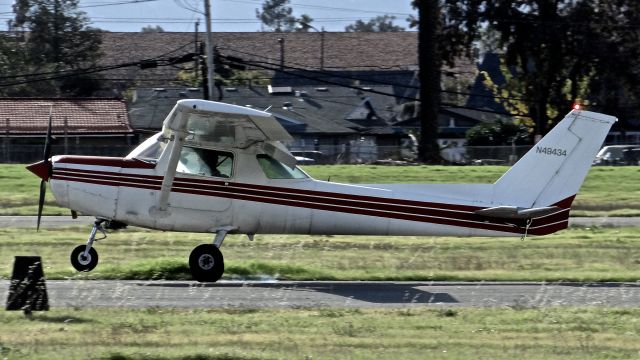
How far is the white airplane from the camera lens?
49.1 ft

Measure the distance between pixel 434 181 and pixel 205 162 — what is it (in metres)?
17.4

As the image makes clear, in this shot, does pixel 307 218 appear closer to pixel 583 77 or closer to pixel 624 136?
pixel 583 77

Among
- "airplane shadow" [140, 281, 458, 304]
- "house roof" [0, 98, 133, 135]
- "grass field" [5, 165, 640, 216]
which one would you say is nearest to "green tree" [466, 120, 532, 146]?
"house roof" [0, 98, 133, 135]

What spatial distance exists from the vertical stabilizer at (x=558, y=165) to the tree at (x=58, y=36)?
5983cm

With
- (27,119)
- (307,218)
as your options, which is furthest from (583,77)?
(307,218)

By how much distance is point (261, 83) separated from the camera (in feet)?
272

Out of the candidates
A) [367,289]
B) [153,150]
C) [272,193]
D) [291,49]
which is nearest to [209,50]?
[153,150]

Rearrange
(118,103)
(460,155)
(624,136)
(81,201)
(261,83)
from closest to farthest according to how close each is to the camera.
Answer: (81,201) < (460,155) < (118,103) < (624,136) < (261,83)

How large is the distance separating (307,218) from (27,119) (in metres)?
37.2

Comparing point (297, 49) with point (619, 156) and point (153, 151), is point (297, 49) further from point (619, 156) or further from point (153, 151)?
point (153, 151)

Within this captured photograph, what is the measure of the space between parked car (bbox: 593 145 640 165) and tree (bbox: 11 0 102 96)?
120 feet

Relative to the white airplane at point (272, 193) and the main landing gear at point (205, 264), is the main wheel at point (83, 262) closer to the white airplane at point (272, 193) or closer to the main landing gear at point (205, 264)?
the white airplane at point (272, 193)

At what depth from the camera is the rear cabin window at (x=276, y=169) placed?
15.3 m

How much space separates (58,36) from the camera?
75000 millimetres
